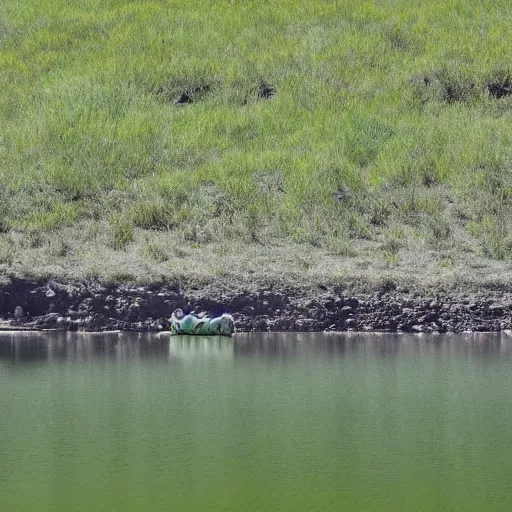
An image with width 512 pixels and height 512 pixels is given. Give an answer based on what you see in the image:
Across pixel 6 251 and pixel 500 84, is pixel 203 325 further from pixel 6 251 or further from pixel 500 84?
pixel 500 84

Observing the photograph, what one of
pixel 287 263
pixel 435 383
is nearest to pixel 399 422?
pixel 435 383

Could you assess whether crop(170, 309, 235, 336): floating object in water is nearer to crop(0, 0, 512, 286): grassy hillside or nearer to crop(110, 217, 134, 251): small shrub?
crop(0, 0, 512, 286): grassy hillside

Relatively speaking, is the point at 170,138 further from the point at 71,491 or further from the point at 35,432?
the point at 71,491

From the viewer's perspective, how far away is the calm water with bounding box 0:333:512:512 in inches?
292

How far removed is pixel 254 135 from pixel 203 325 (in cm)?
865

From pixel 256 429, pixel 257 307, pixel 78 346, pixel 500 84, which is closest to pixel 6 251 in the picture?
pixel 78 346

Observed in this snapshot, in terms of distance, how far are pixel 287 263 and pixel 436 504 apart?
11.1m

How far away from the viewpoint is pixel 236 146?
23.4 meters

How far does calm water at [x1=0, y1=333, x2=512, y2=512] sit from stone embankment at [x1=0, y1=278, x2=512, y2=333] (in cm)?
208

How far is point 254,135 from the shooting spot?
2394 centimetres

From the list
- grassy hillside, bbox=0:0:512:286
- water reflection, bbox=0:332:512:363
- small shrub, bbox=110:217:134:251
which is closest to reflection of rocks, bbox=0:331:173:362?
water reflection, bbox=0:332:512:363

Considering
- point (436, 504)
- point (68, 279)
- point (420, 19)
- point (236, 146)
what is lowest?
point (436, 504)

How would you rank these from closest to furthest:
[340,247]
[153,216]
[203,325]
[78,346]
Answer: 1. [78,346]
2. [203,325]
3. [340,247]
4. [153,216]

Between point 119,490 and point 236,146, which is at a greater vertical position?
point 236,146
